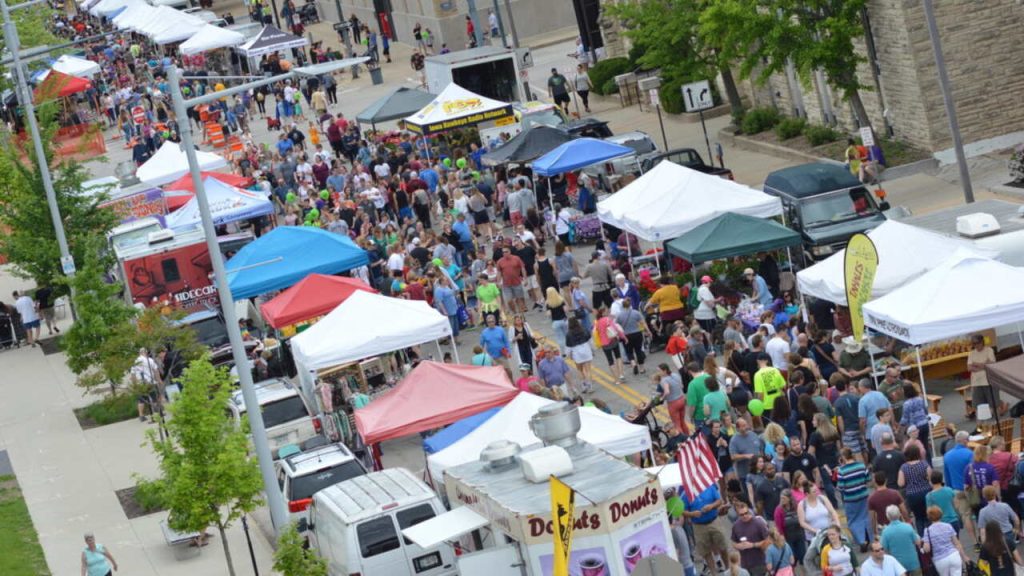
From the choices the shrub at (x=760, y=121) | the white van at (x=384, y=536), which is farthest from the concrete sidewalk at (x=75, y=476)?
the shrub at (x=760, y=121)

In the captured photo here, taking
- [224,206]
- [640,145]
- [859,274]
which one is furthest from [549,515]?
[224,206]

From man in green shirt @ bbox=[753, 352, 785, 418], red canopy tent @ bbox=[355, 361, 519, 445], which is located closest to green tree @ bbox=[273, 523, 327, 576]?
red canopy tent @ bbox=[355, 361, 519, 445]

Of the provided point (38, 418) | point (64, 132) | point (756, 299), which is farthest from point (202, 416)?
point (64, 132)

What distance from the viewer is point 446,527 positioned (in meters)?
16.8

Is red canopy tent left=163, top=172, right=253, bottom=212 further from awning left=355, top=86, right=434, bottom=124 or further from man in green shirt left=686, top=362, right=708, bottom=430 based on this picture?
man in green shirt left=686, top=362, right=708, bottom=430

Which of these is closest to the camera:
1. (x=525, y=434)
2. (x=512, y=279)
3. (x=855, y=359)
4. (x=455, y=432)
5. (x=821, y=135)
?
(x=525, y=434)

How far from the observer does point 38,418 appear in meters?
32.3

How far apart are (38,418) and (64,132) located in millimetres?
41605

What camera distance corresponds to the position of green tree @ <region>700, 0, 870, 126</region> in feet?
117

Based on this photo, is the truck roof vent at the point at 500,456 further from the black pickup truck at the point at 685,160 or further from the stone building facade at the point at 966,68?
the stone building facade at the point at 966,68

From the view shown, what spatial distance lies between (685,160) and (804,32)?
3.75m

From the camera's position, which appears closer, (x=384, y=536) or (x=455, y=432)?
(x=384, y=536)

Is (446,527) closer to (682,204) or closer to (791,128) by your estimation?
(682,204)

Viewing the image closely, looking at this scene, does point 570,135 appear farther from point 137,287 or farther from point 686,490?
point 686,490
